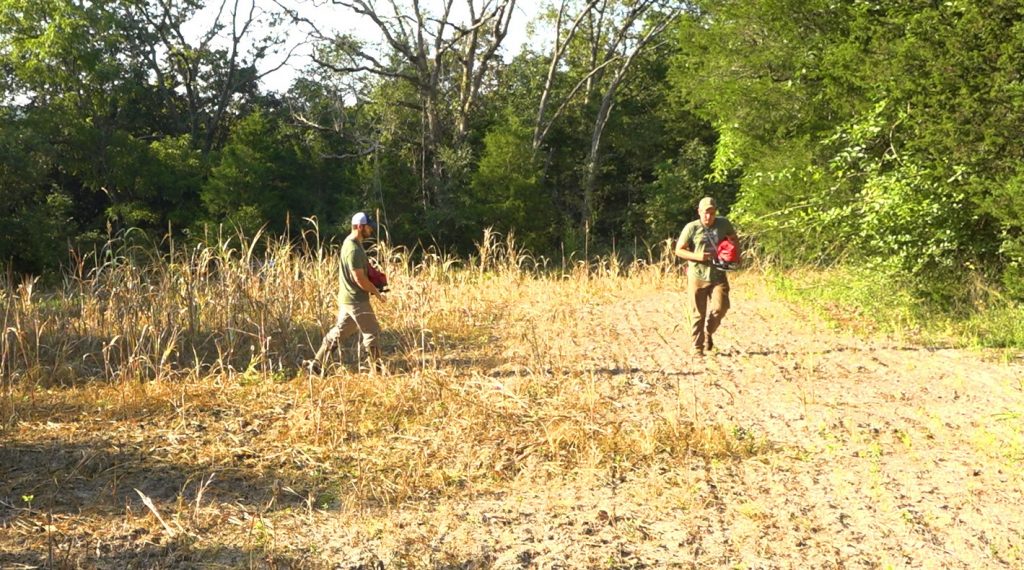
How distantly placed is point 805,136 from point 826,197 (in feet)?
8.52

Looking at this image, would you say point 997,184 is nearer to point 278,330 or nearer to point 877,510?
point 877,510

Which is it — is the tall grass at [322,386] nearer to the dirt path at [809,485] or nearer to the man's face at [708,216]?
the dirt path at [809,485]

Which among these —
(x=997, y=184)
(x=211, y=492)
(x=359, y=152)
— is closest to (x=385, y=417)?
(x=211, y=492)

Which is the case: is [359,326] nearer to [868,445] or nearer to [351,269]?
[351,269]

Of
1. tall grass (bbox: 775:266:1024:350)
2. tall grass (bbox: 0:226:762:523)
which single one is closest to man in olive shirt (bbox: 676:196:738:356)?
tall grass (bbox: 0:226:762:523)

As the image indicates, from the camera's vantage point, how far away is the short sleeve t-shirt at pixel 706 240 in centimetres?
880

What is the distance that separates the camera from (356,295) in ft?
26.8

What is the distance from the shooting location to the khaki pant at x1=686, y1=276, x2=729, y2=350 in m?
8.88

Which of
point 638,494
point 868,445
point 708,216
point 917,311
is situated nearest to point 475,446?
point 638,494

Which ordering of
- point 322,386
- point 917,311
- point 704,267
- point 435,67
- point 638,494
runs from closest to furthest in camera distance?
point 638,494 → point 322,386 → point 704,267 → point 917,311 → point 435,67

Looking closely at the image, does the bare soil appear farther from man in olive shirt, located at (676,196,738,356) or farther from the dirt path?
man in olive shirt, located at (676,196,738,356)

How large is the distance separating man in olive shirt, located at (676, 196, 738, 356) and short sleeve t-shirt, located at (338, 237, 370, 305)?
10.0ft

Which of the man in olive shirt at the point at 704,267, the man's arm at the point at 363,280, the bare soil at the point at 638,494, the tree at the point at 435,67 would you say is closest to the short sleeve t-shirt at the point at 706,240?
the man in olive shirt at the point at 704,267

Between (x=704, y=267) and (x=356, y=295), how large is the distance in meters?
3.39
